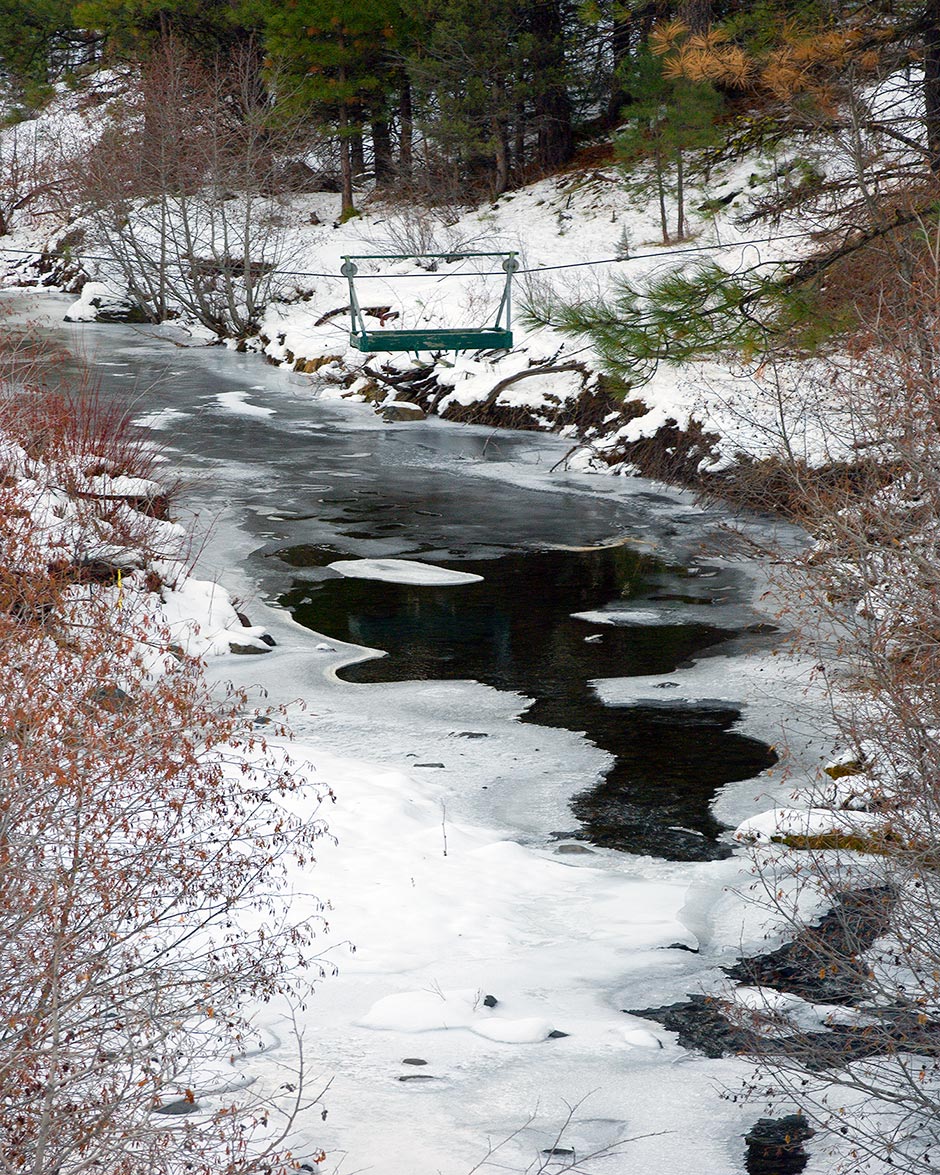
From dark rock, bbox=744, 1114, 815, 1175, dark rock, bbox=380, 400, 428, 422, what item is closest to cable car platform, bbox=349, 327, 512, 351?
dark rock, bbox=380, 400, 428, 422

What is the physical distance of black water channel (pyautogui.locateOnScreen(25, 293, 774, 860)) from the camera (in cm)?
733

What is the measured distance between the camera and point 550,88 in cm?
2655

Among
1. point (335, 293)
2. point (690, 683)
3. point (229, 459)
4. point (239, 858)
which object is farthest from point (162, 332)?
point (239, 858)

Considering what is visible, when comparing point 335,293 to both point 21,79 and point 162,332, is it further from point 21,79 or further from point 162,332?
point 21,79

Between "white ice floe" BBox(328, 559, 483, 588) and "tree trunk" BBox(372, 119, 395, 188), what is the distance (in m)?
Answer: 21.5

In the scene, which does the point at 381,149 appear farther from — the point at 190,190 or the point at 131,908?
the point at 131,908

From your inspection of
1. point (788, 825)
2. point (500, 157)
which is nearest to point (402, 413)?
point (500, 157)

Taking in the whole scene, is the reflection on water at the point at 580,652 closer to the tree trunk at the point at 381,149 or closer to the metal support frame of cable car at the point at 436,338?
the metal support frame of cable car at the point at 436,338

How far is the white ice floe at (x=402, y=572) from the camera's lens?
11.1 m

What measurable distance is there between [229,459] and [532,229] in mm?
11092

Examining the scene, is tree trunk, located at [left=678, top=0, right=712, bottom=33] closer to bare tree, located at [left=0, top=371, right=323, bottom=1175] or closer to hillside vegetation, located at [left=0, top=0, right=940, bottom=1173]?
hillside vegetation, located at [left=0, top=0, right=940, bottom=1173]

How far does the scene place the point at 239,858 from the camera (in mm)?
5531

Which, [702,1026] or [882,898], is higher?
[882,898]

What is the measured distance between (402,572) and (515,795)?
A: 4.82m
